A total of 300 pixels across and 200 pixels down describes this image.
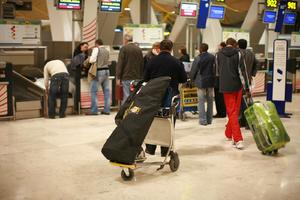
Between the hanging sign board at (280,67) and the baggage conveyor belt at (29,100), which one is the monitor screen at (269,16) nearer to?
the hanging sign board at (280,67)

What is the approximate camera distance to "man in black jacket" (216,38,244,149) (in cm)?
635

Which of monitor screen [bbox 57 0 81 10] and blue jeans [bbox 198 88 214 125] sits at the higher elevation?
monitor screen [bbox 57 0 81 10]

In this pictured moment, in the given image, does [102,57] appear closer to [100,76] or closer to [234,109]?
[100,76]

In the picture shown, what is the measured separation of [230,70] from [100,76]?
3734 millimetres

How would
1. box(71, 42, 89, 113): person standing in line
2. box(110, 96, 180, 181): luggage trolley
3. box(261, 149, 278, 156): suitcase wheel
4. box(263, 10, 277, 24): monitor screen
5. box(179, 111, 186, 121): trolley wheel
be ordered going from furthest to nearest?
box(263, 10, 277, 24): monitor screen → box(71, 42, 89, 113): person standing in line → box(179, 111, 186, 121): trolley wheel → box(261, 149, 278, 156): suitcase wheel → box(110, 96, 180, 181): luggage trolley

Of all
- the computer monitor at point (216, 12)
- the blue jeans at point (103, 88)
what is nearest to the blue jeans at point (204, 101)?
the blue jeans at point (103, 88)

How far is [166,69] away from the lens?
17.3 ft

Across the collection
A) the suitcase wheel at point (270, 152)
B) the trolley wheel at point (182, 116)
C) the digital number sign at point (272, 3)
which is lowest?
the trolley wheel at point (182, 116)

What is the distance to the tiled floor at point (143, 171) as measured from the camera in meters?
4.54

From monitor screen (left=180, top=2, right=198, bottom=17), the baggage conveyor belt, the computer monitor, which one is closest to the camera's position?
the baggage conveyor belt

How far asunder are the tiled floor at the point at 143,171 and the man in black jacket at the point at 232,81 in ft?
1.06

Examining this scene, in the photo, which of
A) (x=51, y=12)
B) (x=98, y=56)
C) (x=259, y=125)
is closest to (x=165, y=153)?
(x=259, y=125)

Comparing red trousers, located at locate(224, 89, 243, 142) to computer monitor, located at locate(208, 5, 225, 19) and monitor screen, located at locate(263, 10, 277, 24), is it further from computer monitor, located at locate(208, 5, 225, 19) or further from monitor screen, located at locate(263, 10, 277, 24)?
monitor screen, located at locate(263, 10, 277, 24)

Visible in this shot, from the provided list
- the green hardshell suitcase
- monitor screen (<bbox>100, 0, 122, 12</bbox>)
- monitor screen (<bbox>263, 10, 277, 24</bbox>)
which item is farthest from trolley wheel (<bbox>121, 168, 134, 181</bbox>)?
monitor screen (<bbox>263, 10, 277, 24</bbox>)
